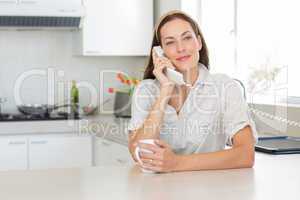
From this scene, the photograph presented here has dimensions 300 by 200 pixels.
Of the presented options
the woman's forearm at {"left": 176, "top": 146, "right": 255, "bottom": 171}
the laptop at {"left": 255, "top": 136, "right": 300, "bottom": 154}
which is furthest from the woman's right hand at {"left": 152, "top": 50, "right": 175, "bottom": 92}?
the laptop at {"left": 255, "top": 136, "right": 300, "bottom": 154}

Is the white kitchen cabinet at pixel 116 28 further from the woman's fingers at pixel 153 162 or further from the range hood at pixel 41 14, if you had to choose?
the woman's fingers at pixel 153 162

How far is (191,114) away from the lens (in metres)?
2.12

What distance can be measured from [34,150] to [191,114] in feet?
7.37

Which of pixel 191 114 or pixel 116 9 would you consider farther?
pixel 116 9

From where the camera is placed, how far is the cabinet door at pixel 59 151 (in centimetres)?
410

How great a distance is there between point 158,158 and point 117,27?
110 inches

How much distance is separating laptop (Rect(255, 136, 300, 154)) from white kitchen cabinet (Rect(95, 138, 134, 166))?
3.15 ft

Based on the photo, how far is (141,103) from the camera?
2162mm

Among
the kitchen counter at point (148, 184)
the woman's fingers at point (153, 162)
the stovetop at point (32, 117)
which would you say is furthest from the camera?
the stovetop at point (32, 117)

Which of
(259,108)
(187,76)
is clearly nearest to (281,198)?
(187,76)

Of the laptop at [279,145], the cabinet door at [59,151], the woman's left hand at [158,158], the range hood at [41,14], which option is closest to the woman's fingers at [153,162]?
the woman's left hand at [158,158]

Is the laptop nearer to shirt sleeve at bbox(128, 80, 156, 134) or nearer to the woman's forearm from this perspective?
the woman's forearm

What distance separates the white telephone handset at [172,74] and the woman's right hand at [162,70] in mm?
14

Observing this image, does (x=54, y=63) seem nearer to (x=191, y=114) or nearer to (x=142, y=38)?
(x=142, y=38)
